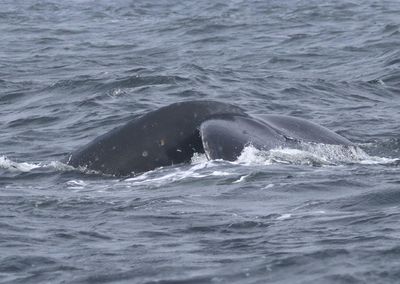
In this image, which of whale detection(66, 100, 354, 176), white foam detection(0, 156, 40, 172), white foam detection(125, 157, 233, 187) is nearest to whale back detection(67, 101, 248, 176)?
whale detection(66, 100, 354, 176)

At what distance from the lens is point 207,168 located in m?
13.8

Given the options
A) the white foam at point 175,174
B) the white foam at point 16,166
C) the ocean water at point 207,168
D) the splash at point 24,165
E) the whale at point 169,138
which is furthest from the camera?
the white foam at point 16,166

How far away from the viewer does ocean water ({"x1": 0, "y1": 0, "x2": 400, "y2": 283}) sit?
10.3 m

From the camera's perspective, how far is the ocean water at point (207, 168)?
10320 mm

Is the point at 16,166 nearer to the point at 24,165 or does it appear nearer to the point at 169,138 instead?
the point at 24,165

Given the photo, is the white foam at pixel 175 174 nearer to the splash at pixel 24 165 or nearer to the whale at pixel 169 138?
the whale at pixel 169 138

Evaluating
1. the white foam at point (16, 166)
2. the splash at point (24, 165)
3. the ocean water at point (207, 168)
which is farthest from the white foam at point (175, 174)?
the white foam at point (16, 166)

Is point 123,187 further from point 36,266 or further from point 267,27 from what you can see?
point 267,27

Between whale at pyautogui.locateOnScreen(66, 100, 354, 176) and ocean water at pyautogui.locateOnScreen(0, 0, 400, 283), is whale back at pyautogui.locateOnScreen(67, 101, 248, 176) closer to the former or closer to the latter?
whale at pyautogui.locateOnScreen(66, 100, 354, 176)

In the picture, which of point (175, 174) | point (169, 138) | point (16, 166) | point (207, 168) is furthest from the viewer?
point (16, 166)

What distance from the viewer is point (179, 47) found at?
101 ft

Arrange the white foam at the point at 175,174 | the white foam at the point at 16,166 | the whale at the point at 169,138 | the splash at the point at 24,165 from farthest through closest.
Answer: the white foam at the point at 16,166 → the splash at the point at 24,165 → the whale at the point at 169,138 → the white foam at the point at 175,174

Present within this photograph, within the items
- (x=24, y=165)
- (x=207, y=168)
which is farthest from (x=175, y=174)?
(x=24, y=165)

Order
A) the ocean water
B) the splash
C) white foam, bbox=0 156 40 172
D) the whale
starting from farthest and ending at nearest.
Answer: white foam, bbox=0 156 40 172
the splash
the whale
the ocean water
